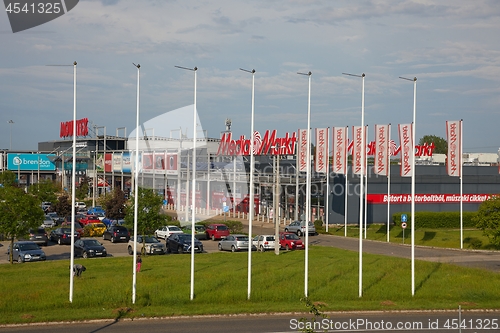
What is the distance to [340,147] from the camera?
4650 centimetres

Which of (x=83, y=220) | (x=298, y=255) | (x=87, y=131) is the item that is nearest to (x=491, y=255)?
(x=298, y=255)

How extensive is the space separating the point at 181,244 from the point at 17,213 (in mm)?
11955

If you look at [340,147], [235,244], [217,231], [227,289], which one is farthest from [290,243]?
[227,289]

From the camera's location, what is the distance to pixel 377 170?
49844 mm

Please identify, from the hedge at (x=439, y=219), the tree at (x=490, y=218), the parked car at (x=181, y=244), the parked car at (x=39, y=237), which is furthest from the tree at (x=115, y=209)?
the tree at (x=490, y=218)

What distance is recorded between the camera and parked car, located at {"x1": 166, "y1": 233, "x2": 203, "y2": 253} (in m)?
43.7

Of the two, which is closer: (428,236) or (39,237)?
(39,237)

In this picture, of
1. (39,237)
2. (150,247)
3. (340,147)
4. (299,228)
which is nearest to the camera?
(150,247)

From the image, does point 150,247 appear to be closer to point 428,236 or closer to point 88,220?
point 88,220

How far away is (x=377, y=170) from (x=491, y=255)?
438 inches

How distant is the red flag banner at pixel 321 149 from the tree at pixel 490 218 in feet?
44.0

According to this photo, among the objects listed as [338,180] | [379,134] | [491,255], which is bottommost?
[491,255]

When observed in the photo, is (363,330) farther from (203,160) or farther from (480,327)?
(203,160)

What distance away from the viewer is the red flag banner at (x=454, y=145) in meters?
43.2
